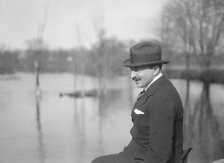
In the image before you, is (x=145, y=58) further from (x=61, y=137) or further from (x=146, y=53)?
(x=61, y=137)

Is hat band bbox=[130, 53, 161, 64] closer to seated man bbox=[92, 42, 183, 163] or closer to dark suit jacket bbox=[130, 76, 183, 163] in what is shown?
seated man bbox=[92, 42, 183, 163]

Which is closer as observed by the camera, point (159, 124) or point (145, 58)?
point (159, 124)

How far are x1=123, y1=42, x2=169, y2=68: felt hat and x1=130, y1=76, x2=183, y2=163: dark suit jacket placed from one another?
0.14 meters

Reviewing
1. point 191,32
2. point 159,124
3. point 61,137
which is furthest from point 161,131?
point 191,32

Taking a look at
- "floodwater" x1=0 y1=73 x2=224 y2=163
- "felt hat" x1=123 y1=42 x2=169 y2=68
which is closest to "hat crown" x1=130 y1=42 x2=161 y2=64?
"felt hat" x1=123 y1=42 x2=169 y2=68

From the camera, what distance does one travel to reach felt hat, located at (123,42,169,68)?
2176 mm

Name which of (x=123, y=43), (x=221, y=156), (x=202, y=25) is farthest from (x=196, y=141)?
(x=123, y=43)

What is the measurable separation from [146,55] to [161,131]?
1.71 ft

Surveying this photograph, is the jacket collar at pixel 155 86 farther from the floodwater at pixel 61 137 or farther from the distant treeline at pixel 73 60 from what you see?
the distant treeline at pixel 73 60

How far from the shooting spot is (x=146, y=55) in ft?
7.16

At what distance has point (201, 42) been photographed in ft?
135

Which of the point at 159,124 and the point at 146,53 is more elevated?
the point at 146,53

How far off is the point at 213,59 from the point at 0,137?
36.0 m

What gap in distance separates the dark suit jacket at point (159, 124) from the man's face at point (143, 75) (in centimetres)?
6
